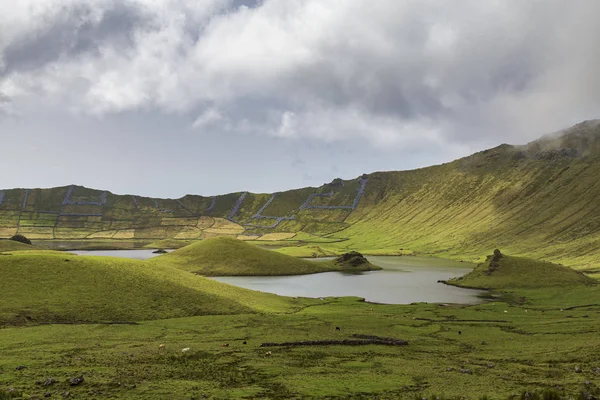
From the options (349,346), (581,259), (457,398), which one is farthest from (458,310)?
(581,259)

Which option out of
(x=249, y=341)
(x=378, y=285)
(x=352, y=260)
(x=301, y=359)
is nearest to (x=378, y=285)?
(x=378, y=285)

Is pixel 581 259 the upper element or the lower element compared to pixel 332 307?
upper

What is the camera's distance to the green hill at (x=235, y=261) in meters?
170

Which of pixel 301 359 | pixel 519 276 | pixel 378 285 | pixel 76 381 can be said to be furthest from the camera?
pixel 378 285

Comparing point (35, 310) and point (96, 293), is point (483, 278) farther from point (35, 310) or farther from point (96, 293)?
point (35, 310)

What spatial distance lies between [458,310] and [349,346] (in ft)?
148

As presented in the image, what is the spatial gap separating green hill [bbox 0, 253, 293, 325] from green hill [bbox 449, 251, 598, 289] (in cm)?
7381

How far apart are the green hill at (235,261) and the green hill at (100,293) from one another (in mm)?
79742

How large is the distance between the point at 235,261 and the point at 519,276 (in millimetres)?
101219

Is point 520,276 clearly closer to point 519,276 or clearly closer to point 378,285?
point 519,276

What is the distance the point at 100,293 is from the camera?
71.1m

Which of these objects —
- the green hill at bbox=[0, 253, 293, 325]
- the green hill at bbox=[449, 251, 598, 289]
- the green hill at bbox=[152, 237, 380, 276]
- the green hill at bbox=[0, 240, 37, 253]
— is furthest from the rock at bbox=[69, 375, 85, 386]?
the green hill at bbox=[0, 240, 37, 253]

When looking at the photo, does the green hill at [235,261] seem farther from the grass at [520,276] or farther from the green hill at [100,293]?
the green hill at [100,293]

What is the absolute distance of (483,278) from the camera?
137 m
